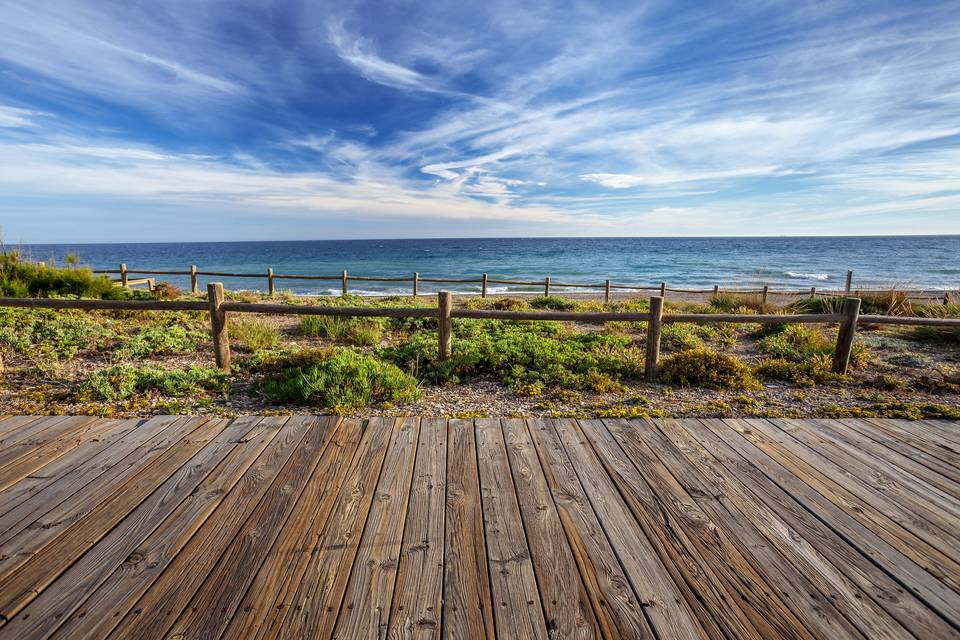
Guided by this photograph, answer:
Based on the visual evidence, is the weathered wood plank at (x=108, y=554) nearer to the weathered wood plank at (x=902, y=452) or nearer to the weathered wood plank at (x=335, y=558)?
the weathered wood plank at (x=335, y=558)

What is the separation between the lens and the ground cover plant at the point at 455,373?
4.47m

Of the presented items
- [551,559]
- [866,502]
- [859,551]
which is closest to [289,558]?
[551,559]

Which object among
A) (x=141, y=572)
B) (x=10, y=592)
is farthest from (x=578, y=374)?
(x=10, y=592)

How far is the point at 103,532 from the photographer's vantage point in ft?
6.77

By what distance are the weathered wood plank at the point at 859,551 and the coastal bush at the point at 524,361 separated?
2495 mm

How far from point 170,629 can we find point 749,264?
57.5m

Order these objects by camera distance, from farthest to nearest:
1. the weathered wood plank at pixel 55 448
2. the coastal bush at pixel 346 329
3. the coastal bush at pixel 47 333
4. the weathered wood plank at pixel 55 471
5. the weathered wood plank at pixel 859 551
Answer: the coastal bush at pixel 346 329
the coastal bush at pixel 47 333
the weathered wood plank at pixel 55 448
the weathered wood plank at pixel 55 471
the weathered wood plank at pixel 859 551

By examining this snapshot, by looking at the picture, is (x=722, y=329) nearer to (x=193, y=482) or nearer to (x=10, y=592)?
(x=193, y=482)

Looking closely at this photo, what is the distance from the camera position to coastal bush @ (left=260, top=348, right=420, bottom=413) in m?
4.48

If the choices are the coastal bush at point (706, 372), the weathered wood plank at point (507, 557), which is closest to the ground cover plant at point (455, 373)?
the coastal bush at point (706, 372)

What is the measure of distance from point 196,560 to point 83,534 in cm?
65

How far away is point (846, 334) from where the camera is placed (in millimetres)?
5629

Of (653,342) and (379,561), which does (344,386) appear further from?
(653,342)

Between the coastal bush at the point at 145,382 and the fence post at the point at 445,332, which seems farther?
the fence post at the point at 445,332
